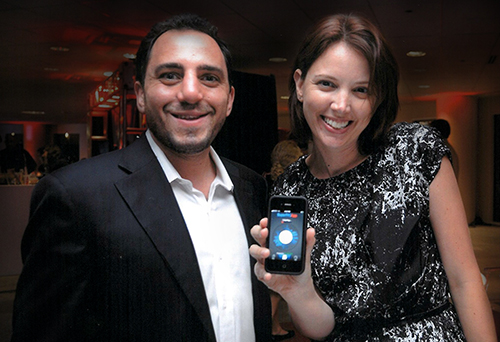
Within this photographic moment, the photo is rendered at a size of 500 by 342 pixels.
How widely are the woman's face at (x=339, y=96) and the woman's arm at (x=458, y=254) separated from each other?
26 centimetres

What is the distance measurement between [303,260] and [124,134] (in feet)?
4.79

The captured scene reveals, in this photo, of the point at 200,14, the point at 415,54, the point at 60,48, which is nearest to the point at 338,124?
the point at 200,14

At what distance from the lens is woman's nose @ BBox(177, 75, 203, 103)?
3.90 feet

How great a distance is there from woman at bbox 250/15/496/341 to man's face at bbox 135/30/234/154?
30cm

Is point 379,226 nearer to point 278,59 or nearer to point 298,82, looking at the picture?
point 298,82

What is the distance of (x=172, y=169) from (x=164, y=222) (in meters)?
0.18

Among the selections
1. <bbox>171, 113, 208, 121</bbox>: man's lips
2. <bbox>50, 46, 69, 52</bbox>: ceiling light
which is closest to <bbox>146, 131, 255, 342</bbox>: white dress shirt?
<bbox>171, 113, 208, 121</bbox>: man's lips

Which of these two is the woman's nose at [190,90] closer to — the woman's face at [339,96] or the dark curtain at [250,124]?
the woman's face at [339,96]

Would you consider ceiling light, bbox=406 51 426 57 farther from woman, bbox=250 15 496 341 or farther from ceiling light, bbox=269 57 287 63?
woman, bbox=250 15 496 341

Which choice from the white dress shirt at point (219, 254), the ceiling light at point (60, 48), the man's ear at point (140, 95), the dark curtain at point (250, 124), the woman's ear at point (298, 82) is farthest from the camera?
the ceiling light at point (60, 48)

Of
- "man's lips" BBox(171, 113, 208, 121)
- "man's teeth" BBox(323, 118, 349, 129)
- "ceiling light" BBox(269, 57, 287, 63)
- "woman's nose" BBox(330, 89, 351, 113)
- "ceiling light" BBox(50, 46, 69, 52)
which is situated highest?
"ceiling light" BBox(269, 57, 287, 63)

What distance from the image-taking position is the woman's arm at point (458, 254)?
3.93ft

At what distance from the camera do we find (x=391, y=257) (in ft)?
3.92

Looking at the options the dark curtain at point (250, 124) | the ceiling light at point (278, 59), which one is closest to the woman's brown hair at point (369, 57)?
the dark curtain at point (250, 124)
